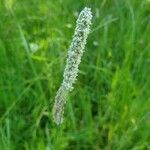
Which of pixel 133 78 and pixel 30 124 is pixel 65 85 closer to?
pixel 30 124

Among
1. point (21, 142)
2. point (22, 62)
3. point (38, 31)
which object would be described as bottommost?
point (21, 142)

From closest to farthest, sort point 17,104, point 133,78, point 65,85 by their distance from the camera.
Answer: point 65,85 → point 17,104 → point 133,78

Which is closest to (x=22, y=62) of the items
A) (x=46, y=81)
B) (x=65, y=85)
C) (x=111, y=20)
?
(x=46, y=81)

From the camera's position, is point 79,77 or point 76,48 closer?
point 76,48

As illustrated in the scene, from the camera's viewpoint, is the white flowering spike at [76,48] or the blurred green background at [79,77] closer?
the white flowering spike at [76,48]

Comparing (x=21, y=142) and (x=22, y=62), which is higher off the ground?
(x=22, y=62)

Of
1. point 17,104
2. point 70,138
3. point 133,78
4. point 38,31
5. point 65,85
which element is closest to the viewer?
point 65,85

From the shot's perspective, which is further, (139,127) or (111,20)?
(111,20)
